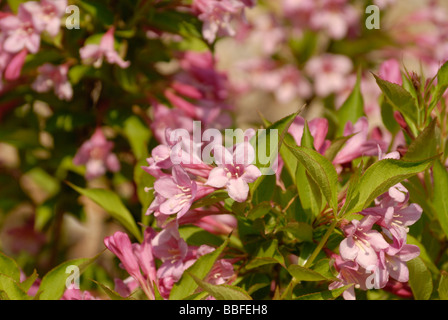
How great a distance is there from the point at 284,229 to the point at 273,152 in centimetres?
14

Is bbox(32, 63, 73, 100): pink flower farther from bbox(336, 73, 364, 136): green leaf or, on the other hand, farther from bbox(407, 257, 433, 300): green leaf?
bbox(407, 257, 433, 300): green leaf

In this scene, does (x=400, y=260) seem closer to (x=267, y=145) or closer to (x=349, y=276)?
(x=349, y=276)

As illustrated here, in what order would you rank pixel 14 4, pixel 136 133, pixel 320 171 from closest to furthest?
pixel 320 171 < pixel 14 4 < pixel 136 133

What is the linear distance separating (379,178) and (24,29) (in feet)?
3.29

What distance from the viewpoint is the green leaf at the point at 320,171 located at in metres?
0.93

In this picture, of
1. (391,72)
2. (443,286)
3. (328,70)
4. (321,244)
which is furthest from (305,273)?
(328,70)

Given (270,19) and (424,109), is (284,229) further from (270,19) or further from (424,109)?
(270,19)

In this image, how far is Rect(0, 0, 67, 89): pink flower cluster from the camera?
Result: 1.45 m

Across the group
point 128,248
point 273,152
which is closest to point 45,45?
point 128,248

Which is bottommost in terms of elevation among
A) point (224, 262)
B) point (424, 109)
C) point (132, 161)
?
point (132, 161)

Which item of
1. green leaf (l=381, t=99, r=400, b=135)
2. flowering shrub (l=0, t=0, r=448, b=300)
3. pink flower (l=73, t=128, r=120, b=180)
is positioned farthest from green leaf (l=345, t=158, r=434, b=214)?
pink flower (l=73, t=128, r=120, b=180)

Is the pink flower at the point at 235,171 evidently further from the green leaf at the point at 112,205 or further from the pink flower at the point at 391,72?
the pink flower at the point at 391,72

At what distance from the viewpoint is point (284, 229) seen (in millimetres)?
1043

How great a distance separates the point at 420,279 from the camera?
1095mm
